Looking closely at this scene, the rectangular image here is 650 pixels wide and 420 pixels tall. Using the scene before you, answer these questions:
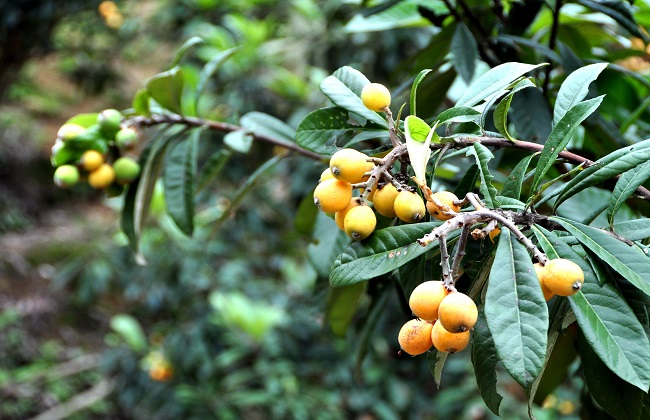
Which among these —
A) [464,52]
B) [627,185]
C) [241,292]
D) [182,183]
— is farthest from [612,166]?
[241,292]

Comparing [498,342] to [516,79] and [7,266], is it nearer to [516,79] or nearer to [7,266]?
[516,79]

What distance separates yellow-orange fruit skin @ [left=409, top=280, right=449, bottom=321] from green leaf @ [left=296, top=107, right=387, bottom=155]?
182mm

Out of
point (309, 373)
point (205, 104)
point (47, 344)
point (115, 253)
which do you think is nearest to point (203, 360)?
point (309, 373)

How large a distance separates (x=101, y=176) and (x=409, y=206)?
0.46 m

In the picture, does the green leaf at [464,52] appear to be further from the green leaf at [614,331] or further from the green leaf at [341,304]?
the green leaf at [614,331]

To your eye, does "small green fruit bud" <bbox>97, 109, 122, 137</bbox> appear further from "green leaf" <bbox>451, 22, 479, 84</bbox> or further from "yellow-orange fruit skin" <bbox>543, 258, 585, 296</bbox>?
"yellow-orange fruit skin" <bbox>543, 258, 585, 296</bbox>

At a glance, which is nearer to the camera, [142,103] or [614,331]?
[614,331]

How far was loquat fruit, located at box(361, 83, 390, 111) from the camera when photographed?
1.61ft

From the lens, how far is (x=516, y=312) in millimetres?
398

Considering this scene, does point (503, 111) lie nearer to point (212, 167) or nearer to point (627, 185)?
point (627, 185)

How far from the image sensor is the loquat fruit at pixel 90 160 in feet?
2.42

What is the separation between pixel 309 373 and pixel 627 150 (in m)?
2.04

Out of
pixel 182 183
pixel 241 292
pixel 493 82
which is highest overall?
pixel 493 82

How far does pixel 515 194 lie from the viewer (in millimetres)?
482
